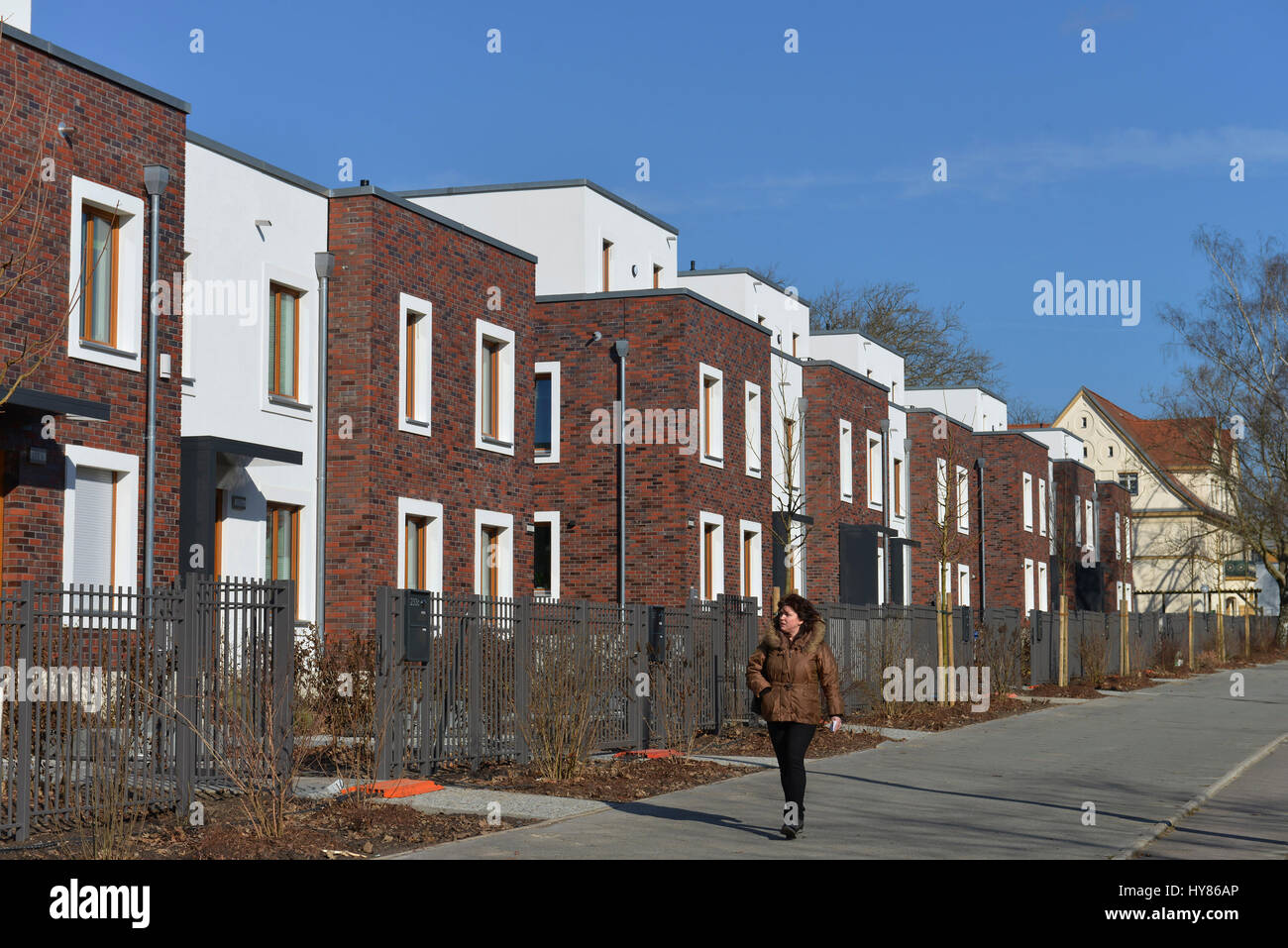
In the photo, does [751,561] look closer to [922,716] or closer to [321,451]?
[922,716]

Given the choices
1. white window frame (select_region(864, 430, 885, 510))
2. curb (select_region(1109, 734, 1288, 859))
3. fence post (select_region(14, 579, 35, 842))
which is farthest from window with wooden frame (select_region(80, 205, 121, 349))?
white window frame (select_region(864, 430, 885, 510))

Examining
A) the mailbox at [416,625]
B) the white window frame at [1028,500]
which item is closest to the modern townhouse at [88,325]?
the mailbox at [416,625]

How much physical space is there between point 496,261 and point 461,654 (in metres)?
12.9

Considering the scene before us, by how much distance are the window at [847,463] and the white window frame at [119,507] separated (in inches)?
897

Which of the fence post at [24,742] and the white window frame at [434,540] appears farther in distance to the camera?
the white window frame at [434,540]

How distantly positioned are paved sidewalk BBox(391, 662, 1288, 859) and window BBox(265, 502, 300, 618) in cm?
858

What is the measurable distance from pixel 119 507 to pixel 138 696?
24.3 feet

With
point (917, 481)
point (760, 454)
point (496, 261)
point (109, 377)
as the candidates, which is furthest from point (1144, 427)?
point (109, 377)

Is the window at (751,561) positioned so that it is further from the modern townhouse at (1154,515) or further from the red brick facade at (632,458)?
the modern townhouse at (1154,515)

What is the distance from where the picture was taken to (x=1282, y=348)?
5197cm

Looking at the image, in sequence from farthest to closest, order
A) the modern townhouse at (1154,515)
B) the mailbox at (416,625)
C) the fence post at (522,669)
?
the modern townhouse at (1154,515) < the fence post at (522,669) < the mailbox at (416,625)

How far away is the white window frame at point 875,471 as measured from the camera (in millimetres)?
40375

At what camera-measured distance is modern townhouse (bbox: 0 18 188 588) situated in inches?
642
